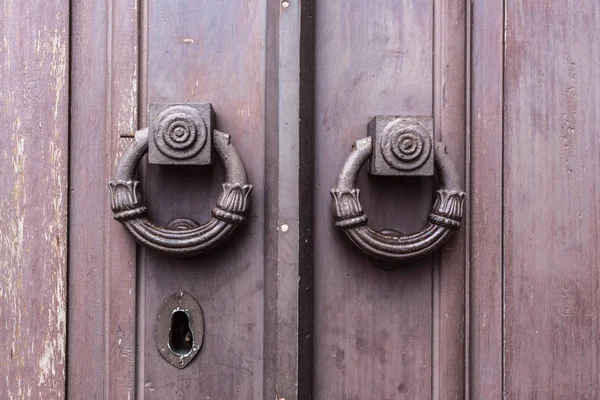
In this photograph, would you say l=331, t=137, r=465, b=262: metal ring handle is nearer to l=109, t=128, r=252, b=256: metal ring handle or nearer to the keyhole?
l=109, t=128, r=252, b=256: metal ring handle

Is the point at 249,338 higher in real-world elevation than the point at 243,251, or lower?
lower

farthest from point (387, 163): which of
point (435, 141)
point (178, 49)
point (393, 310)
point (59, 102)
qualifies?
point (59, 102)

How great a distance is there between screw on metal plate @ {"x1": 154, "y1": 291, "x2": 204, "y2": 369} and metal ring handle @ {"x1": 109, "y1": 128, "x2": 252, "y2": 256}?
0.08 meters

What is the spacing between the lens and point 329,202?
58cm

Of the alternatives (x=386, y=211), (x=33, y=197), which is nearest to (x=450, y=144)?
(x=386, y=211)

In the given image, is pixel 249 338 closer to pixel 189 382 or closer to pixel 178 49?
pixel 189 382

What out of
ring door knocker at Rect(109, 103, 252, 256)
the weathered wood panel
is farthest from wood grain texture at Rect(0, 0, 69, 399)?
the weathered wood panel

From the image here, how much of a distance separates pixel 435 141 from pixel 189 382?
420 millimetres

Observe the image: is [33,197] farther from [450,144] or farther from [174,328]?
[450,144]

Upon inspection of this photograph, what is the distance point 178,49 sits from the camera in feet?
1.91

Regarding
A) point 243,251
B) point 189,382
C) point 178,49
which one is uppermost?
point 178,49

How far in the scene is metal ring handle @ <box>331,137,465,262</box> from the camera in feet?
1.74

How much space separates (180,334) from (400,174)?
0.33 meters

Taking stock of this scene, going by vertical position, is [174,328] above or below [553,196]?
below
